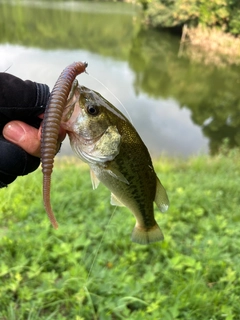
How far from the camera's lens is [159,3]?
123 ft

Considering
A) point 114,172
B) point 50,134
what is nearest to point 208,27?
point 114,172

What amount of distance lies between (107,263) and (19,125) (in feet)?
6.96

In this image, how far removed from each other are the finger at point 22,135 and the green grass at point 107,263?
949 mm

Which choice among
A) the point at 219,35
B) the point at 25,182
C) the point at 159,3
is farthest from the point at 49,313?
the point at 159,3

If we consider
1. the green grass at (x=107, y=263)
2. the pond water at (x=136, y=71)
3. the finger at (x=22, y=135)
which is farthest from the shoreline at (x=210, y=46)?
the finger at (x=22, y=135)

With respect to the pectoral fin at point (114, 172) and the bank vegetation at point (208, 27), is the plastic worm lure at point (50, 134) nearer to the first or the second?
the pectoral fin at point (114, 172)

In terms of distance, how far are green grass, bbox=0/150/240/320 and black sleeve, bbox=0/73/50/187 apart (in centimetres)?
88

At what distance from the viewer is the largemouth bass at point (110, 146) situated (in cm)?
152

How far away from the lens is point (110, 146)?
161cm

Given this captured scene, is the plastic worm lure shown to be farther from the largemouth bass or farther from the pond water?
the pond water

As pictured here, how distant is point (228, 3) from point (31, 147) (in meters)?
35.3

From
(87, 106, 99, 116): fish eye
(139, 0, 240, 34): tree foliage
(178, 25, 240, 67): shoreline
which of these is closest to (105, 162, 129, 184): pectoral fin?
(87, 106, 99, 116): fish eye

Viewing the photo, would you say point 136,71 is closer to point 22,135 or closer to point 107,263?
point 107,263

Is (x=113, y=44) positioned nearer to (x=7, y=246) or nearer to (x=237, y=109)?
(x=237, y=109)
